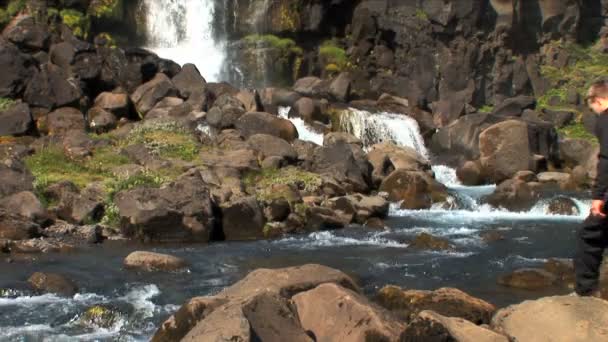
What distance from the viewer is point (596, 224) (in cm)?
845

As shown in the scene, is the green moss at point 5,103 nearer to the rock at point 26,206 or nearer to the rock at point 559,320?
the rock at point 26,206

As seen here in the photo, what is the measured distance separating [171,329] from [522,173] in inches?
671

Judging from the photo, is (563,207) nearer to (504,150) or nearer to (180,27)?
(504,150)

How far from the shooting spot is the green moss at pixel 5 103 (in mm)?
25531

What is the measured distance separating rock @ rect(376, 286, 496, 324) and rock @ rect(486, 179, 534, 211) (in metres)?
11.1

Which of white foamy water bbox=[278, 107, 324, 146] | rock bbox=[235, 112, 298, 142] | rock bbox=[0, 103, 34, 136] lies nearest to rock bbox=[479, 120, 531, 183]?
white foamy water bbox=[278, 107, 324, 146]

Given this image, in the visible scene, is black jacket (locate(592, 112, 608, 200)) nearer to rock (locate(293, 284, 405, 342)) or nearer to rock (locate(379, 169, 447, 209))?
rock (locate(293, 284, 405, 342))

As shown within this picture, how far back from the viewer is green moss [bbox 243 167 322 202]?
20.8 meters

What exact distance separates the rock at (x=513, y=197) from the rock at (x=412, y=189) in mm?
1225

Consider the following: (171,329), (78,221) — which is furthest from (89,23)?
(171,329)

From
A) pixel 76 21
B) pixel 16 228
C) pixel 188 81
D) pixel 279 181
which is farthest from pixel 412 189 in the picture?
pixel 76 21

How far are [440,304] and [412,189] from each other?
38.7 feet

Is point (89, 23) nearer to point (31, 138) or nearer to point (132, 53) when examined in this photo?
point (132, 53)

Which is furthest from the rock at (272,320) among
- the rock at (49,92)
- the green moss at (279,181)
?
the rock at (49,92)
